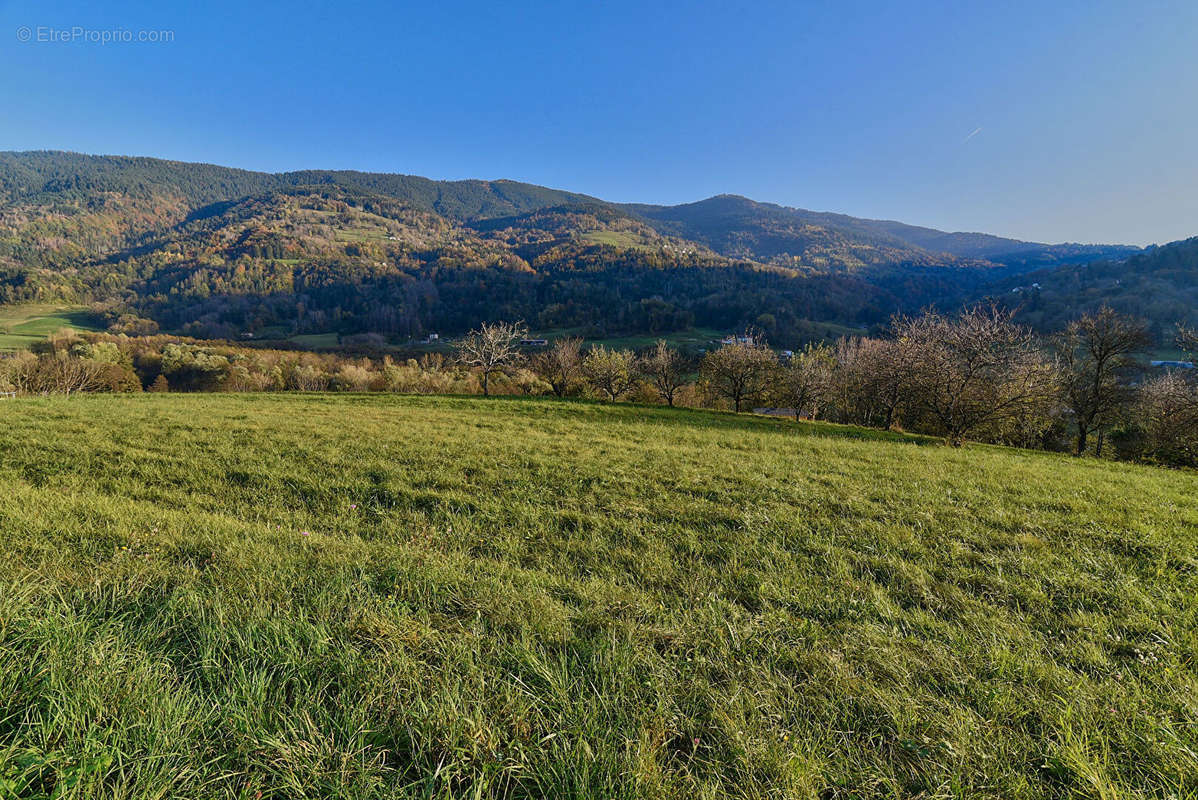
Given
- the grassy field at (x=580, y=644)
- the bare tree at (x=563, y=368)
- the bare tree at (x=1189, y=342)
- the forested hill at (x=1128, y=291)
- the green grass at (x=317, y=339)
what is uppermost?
the forested hill at (x=1128, y=291)

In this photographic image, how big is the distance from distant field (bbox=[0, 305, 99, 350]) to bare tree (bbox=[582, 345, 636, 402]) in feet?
374

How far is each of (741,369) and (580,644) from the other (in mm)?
36543

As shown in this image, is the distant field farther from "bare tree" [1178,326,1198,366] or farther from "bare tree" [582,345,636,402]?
"bare tree" [1178,326,1198,366]

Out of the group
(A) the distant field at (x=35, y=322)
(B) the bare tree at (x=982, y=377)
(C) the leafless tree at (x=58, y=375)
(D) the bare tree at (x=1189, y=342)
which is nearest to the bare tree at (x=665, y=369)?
(B) the bare tree at (x=982, y=377)

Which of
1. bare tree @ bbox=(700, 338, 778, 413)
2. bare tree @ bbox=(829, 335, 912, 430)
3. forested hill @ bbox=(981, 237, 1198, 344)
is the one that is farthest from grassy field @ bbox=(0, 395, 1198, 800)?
forested hill @ bbox=(981, 237, 1198, 344)

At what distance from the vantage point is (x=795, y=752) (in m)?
2.25

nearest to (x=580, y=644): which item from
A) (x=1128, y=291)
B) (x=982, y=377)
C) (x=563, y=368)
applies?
(x=982, y=377)

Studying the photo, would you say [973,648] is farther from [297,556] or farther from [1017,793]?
[297,556]

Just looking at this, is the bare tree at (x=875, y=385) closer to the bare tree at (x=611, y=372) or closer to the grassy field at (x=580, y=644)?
the bare tree at (x=611, y=372)

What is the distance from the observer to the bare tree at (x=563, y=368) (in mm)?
43656

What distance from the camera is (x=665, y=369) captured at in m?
40.2

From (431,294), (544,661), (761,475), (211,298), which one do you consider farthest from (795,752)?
(211,298)

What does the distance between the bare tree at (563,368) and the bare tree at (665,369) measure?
23.6 ft

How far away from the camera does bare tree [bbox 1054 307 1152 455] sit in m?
26.2
